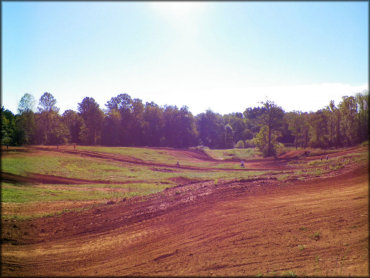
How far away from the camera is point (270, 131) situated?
25594mm

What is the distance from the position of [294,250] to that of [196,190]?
24.7ft

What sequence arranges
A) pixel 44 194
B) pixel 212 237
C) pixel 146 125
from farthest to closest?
pixel 146 125 → pixel 44 194 → pixel 212 237

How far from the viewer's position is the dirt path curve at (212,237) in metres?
6.12

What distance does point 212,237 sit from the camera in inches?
298

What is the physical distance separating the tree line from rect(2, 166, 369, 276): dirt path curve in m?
3.14

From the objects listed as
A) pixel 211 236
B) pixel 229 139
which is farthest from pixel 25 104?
pixel 229 139

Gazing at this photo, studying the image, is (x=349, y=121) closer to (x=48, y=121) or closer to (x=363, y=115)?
(x=363, y=115)

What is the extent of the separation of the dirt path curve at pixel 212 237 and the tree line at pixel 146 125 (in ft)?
10.3

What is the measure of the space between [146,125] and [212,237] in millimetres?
29180

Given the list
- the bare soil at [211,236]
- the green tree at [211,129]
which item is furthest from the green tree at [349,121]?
the green tree at [211,129]

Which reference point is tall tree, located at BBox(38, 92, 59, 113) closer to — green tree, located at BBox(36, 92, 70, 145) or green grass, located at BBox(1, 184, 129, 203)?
green tree, located at BBox(36, 92, 70, 145)

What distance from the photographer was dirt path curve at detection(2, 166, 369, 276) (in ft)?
20.1

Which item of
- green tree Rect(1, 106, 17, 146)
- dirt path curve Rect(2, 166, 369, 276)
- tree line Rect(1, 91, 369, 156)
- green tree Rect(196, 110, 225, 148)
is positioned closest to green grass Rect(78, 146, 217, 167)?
tree line Rect(1, 91, 369, 156)

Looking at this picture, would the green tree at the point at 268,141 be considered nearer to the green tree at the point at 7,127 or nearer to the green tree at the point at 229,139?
the green tree at the point at 7,127
